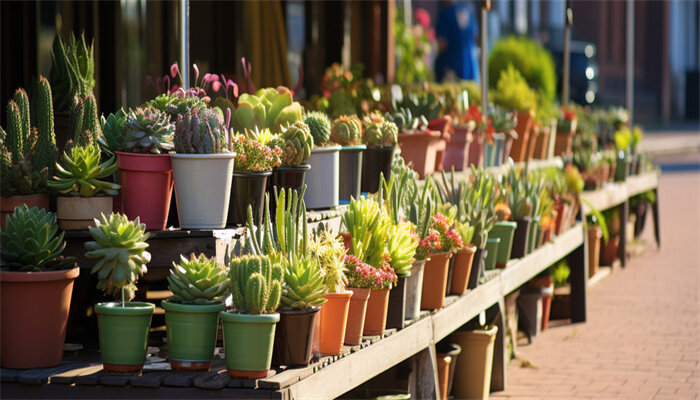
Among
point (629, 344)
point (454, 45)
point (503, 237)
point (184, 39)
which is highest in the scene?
point (454, 45)

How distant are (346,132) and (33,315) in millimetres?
1574

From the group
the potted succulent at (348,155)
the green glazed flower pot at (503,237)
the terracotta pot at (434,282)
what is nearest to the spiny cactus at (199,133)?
the potted succulent at (348,155)

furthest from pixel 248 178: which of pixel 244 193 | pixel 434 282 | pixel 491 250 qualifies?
pixel 491 250

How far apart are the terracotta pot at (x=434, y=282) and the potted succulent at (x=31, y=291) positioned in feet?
5.03

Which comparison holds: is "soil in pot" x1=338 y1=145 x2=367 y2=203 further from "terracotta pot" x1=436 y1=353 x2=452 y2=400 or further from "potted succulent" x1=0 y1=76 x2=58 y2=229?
"potted succulent" x1=0 y1=76 x2=58 y2=229

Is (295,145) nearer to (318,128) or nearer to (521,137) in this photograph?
(318,128)

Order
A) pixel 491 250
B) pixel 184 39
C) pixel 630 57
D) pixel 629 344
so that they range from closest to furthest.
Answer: pixel 184 39 < pixel 491 250 < pixel 629 344 < pixel 630 57

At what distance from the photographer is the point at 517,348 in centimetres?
601

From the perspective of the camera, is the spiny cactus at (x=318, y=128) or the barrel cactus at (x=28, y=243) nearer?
the barrel cactus at (x=28, y=243)

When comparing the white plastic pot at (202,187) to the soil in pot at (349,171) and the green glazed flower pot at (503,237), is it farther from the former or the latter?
the green glazed flower pot at (503,237)

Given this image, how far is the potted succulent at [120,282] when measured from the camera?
288 centimetres

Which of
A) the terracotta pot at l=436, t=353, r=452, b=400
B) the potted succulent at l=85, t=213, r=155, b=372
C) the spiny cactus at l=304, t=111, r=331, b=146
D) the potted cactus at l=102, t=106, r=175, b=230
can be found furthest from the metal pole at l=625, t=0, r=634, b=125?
the potted succulent at l=85, t=213, r=155, b=372

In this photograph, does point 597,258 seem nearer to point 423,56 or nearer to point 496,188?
point 496,188

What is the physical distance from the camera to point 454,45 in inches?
390
